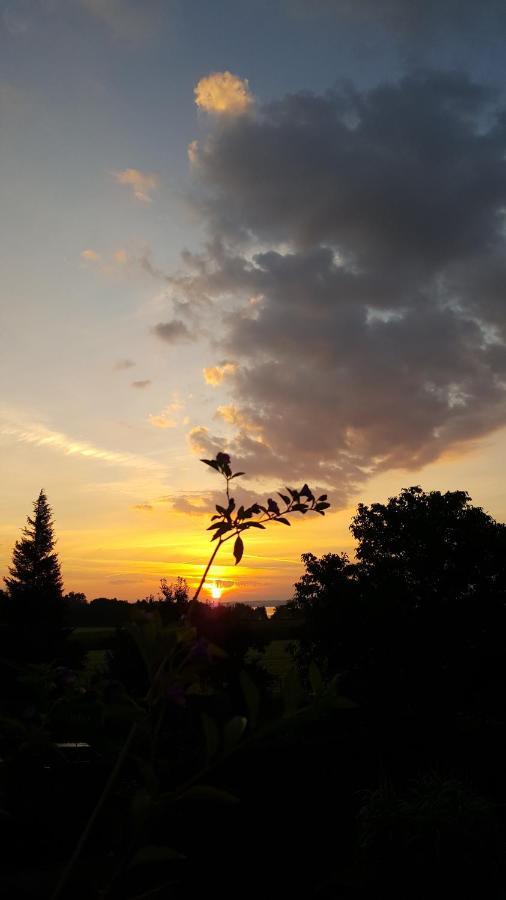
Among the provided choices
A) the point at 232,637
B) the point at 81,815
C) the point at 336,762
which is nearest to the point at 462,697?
the point at 232,637

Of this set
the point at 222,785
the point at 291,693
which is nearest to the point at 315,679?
the point at 291,693

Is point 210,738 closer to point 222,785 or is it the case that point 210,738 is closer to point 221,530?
point 221,530

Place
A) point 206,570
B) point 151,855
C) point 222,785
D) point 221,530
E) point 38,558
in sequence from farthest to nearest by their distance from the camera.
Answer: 1. point 38,558
2. point 222,785
3. point 221,530
4. point 206,570
5. point 151,855

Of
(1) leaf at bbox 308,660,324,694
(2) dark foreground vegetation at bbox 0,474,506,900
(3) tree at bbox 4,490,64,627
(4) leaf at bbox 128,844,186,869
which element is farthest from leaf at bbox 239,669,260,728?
(3) tree at bbox 4,490,64,627

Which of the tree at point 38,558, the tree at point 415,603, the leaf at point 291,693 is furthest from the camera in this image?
the tree at point 38,558

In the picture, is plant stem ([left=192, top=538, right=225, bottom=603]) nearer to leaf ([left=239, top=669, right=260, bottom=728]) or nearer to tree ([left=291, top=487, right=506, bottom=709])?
leaf ([left=239, top=669, right=260, bottom=728])

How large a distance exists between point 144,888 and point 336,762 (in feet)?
8.62

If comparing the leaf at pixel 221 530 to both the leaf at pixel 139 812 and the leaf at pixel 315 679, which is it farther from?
the leaf at pixel 139 812

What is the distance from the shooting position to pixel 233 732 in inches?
45.4

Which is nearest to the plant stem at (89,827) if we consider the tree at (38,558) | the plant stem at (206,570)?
the plant stem at (206,570)

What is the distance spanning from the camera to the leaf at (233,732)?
1144 millimetres

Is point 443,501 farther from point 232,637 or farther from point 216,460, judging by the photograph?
point 216,460

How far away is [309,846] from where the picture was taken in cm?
526

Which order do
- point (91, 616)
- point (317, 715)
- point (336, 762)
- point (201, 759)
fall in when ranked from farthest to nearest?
point (91, 616)
point (336, 762)
point (201, 759)
point (317, 715)
